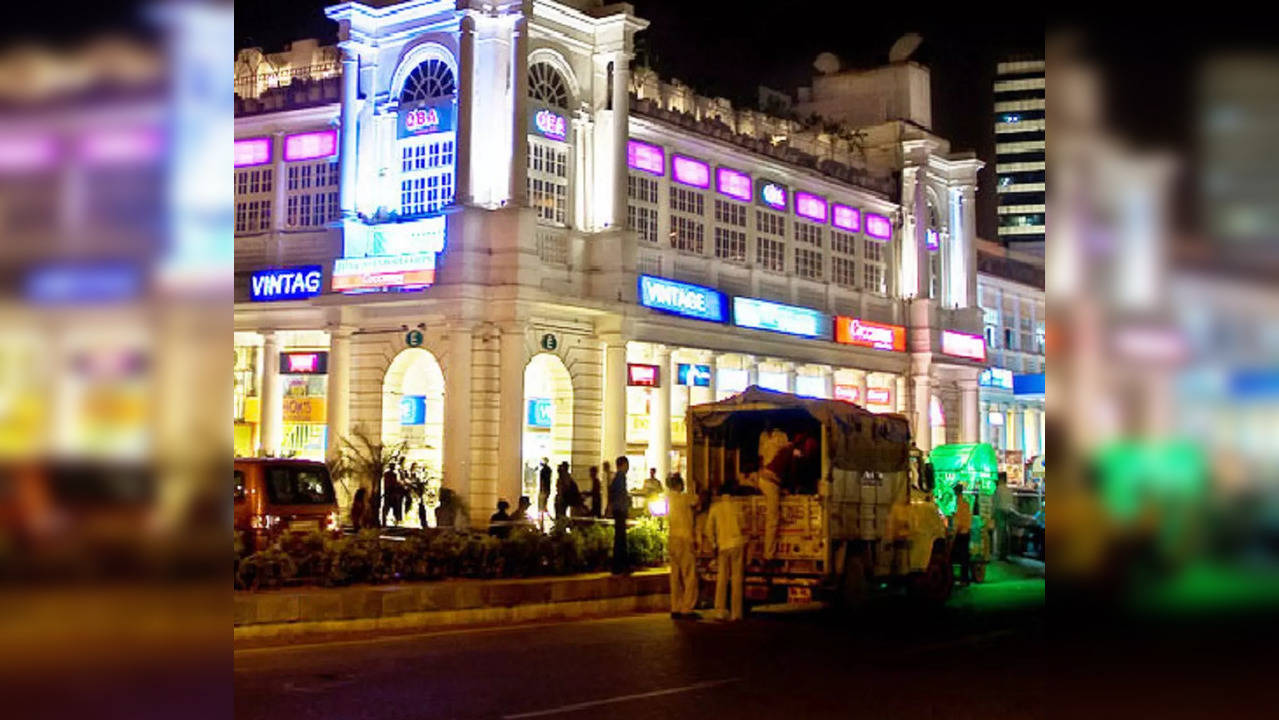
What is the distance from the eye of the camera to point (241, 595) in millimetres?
14984

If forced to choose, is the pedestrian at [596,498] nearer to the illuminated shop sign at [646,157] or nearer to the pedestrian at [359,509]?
the pedestrian at [359,509]

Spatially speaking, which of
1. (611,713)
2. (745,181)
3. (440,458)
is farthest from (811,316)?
(611,713)

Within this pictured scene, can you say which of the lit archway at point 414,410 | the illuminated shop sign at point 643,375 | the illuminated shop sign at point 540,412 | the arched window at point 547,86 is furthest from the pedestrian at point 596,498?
the arched window at point 547,86

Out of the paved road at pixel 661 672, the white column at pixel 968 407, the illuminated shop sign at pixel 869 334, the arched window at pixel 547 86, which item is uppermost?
the arched window at pixel 547 86

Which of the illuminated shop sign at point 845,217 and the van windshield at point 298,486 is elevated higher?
the illuminated shop sign at point 845,217

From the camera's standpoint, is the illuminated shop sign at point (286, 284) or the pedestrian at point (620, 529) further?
the illuminated shop sign at point (286, 284)

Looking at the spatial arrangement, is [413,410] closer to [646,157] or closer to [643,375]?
[643,375]

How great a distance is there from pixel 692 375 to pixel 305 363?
36.9 feet

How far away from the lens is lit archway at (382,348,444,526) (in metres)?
33.1

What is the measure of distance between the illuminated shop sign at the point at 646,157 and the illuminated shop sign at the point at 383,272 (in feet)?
24.0

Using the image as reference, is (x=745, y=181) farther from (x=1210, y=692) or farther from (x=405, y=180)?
(x=1210, y=692)

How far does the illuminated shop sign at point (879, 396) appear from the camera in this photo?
46.2 meters

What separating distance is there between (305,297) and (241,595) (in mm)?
19412

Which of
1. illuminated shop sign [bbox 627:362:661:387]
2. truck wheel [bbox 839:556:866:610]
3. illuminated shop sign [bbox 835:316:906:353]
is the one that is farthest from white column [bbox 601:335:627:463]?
truck wheel [bbox 839:556:866:610]
